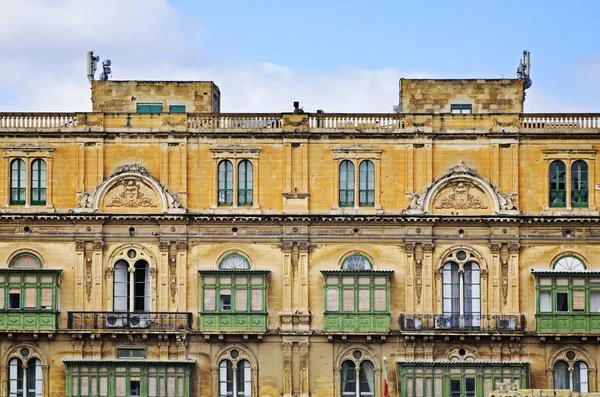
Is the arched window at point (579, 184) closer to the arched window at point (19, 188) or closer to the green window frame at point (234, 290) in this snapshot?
the green window frame at point (234, 290)

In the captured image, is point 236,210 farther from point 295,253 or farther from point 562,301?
point 562,301

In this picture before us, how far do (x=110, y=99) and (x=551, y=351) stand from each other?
22571mm

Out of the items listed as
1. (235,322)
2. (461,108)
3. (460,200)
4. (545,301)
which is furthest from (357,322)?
(461,108)

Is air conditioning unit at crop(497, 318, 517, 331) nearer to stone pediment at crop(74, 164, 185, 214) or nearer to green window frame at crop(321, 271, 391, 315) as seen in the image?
green window frame at crop(321, 271, 391, 315)

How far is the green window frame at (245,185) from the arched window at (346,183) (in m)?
3.85

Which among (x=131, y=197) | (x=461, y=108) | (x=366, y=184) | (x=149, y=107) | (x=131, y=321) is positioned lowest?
(x=131, y=321)

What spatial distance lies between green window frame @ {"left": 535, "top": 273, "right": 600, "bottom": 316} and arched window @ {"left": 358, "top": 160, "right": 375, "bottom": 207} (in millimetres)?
7744

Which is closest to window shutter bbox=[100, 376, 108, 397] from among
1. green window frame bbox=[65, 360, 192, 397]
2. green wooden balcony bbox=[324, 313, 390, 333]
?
green window frame bbox=[65, 360, 192, 397]

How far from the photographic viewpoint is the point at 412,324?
2356 inches

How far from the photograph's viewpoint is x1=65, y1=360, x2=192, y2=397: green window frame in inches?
2352

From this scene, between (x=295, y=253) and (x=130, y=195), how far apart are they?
751cm

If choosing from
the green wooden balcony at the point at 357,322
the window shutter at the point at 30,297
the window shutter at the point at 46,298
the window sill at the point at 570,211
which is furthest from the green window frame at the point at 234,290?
the window sill at the point at 570,211

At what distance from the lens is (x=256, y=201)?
2388 inches

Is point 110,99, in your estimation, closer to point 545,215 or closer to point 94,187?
point 94,187
